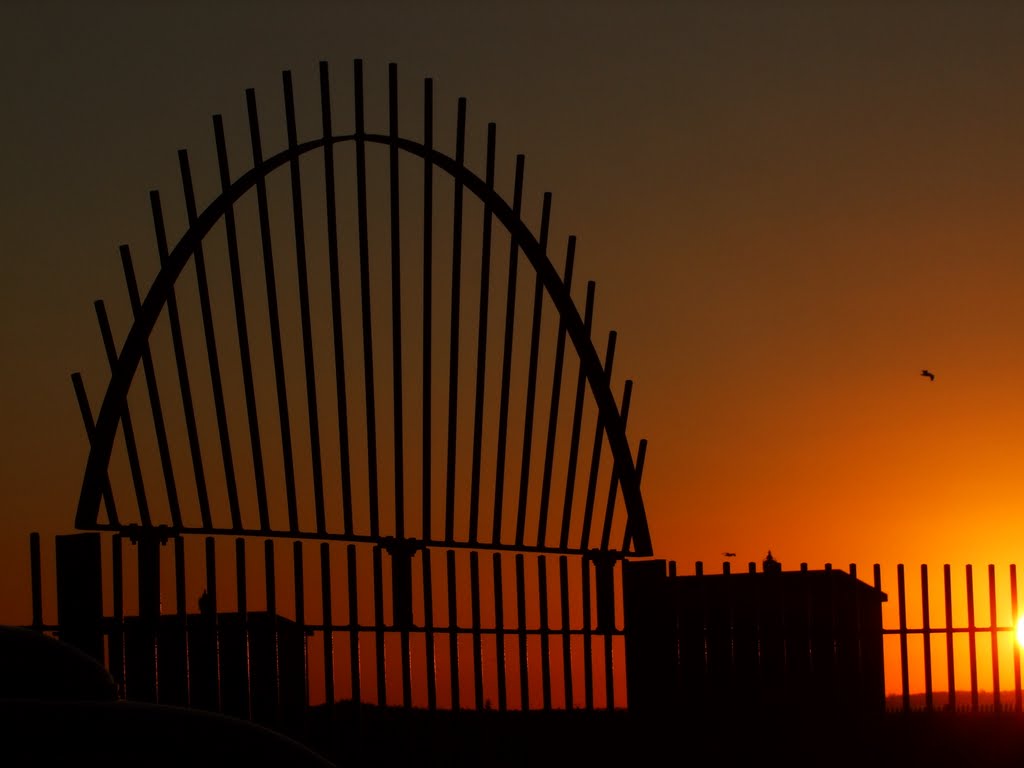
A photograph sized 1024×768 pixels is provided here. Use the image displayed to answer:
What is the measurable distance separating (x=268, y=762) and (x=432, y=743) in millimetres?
6478

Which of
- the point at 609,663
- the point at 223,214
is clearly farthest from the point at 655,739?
the point at 223,214

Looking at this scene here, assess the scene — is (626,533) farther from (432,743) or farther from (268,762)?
(268,762)

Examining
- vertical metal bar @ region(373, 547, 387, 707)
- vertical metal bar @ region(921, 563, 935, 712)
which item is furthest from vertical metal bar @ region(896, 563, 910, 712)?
vertical metal bar @ region(373, 547, 387, 707)

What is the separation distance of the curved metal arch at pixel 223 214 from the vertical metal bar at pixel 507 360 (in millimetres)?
132

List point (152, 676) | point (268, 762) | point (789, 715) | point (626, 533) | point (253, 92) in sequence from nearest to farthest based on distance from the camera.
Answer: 1. point (268, 762)
2. point (152, 676)
3. point (253, 92)
4. point (626, 533)
5. point (789, 715)

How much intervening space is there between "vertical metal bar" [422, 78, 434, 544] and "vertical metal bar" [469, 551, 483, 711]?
1.17ft

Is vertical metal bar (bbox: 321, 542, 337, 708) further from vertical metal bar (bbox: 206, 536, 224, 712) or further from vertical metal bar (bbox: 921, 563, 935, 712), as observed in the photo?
vertical metal bar (bbox: 921, 563, 935, 712)

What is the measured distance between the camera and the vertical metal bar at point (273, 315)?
39.3 feet

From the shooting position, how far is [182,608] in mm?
11070

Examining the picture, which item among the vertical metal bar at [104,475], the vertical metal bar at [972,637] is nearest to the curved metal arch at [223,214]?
the vertical metal bar at [104,475]

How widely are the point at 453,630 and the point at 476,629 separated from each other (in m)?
0.22

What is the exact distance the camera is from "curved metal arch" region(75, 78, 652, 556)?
11.6 m

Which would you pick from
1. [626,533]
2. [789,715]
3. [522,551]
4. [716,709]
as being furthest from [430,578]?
[789,715]

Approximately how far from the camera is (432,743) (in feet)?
41.6
